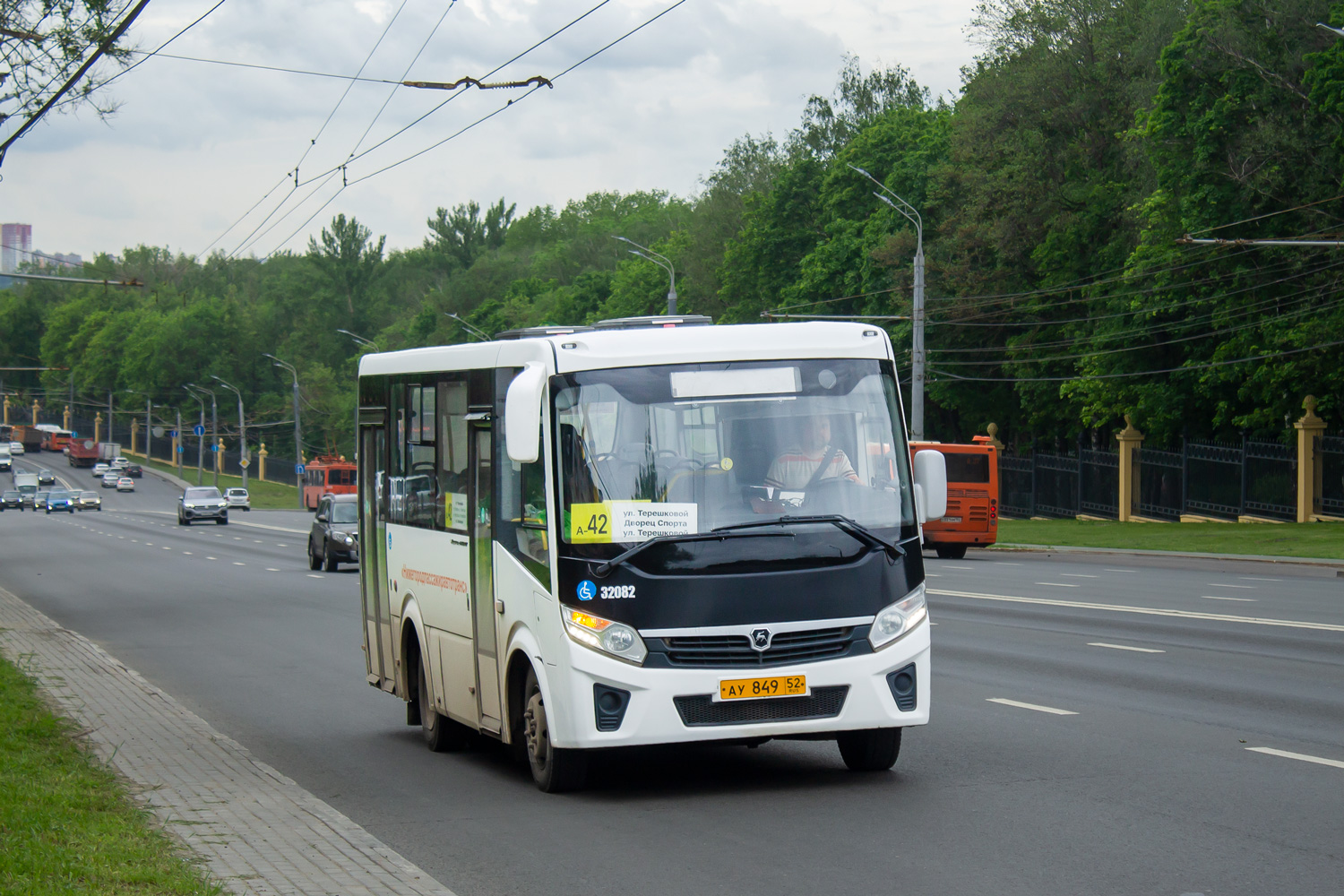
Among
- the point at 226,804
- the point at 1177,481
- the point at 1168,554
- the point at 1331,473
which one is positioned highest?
the point at 1331,473

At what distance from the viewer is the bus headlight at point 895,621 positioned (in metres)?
8.52

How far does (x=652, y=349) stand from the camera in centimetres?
870

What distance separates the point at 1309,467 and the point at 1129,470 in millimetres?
8585

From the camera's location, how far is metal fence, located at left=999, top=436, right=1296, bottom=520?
139 ft

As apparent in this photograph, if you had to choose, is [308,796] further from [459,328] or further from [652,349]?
[459,328]

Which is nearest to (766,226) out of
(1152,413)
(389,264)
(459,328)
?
(1152,413)

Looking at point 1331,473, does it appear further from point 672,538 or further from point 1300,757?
point 672,538

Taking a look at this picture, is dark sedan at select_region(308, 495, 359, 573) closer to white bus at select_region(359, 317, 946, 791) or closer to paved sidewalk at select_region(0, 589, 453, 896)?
paved sidewalk at select_region(0, 589, 453, 896)

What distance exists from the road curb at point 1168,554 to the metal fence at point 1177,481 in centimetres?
723

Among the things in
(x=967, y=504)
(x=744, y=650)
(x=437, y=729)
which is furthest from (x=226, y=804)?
(x=967, y=504)

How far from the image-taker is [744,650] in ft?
27.2

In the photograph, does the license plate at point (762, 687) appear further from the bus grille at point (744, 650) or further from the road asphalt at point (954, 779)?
the road asphalt at point (954, 779)

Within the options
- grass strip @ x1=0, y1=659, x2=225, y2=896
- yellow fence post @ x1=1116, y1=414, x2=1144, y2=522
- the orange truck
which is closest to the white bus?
grass strip @ x1=0, y1=659, x2=225, y2=896

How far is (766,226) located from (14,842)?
218 feet
